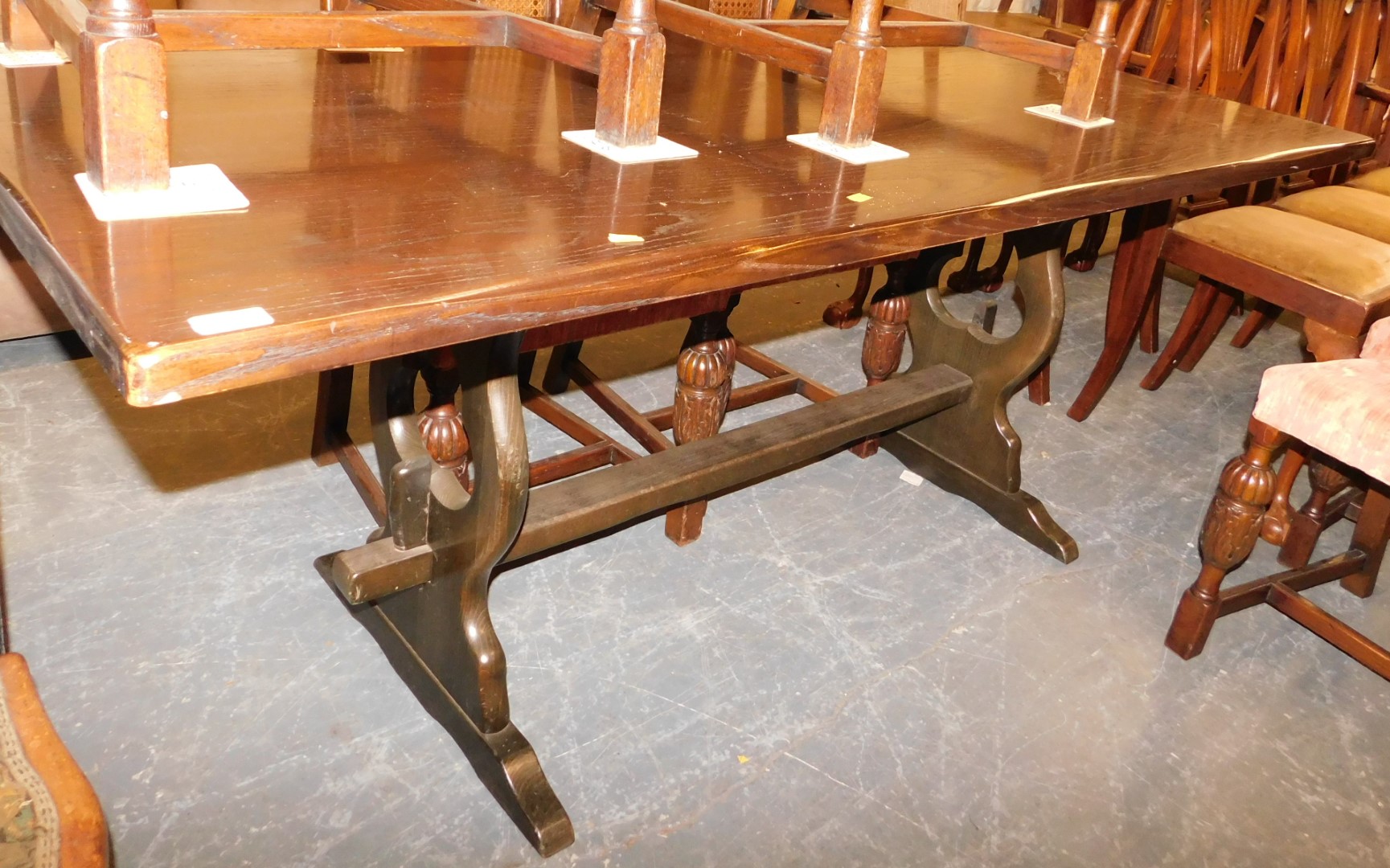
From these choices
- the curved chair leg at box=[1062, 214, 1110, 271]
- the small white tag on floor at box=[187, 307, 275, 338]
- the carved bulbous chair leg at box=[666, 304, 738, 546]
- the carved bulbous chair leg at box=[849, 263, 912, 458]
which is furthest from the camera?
the curved chair leg at box=[1062, 214, 1110, 271]

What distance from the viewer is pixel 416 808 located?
5.29ft

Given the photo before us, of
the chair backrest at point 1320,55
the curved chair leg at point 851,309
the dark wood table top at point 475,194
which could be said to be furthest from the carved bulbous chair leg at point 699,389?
the chair backrest at point 1320,55

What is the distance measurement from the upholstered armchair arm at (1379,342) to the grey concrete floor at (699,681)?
1.97 ft

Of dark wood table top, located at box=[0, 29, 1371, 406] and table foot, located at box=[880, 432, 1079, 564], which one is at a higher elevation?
dark wood table top, located at box=[0, 29, 1371, 406]

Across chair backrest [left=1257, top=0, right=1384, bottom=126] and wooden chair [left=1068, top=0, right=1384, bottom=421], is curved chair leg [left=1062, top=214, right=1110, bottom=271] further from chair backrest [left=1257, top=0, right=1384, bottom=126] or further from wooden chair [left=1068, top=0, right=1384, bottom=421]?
chair backrest [left=1257, top=0, right=1384, bottom=126]

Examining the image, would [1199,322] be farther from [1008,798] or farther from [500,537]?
[500,537]

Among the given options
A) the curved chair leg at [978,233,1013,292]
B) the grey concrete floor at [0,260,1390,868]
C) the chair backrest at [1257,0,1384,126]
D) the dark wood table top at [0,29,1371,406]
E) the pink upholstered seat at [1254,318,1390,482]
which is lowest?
the grey concrete floor at [0,260,1390,868]

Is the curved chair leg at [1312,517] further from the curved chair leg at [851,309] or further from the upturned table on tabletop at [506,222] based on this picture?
the curved chair leg at [851,309]

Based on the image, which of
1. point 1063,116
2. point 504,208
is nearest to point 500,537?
point 504,208

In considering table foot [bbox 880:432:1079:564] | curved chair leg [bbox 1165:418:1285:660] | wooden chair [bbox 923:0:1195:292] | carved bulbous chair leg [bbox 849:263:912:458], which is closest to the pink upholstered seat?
curved chair leg [bbox 1165:418:1285:660]

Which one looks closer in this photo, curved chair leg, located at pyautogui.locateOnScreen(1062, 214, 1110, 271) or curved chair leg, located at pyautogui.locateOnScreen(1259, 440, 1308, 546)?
curved chair leg, located at pyautogui.locateOnScreen(1259, 440, 1308, 546)

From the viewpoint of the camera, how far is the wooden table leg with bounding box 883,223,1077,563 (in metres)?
2.31

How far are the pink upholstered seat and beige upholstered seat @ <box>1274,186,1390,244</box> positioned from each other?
0.94 metres

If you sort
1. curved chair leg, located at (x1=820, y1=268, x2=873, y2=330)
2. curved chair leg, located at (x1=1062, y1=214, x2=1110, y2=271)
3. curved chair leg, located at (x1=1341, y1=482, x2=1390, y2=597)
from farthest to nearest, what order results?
curved chair leg, located at (x1=1062, y1=214, x2=1110, y2=271) < curved chair leg, located at (x1=820, y1=268, x2=873, y2=330) < curved chair leg, located at (x1=1341, y1=482, x2=1390, y2=597)
